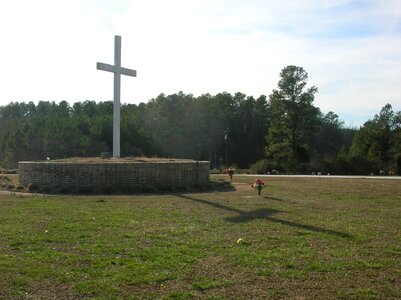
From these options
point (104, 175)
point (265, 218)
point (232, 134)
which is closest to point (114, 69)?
point (104, 175)

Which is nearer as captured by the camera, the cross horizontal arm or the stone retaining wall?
the stone retaining wall

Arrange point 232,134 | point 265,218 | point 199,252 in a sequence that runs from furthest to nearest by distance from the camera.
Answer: point 232,134 → point 265,218 → point 199,252

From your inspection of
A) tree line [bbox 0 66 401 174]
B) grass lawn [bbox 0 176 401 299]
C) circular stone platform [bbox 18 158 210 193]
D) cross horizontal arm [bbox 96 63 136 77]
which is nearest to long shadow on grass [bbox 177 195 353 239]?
grass lawn [bbox 0 176 401 299]

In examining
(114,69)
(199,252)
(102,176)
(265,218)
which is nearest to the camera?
(199,252)

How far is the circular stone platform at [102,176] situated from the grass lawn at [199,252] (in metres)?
4.62

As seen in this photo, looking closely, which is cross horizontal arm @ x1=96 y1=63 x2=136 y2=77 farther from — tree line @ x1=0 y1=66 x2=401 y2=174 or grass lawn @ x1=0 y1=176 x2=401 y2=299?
tree line @ x1=0 y1=66 x2=401 y2=174

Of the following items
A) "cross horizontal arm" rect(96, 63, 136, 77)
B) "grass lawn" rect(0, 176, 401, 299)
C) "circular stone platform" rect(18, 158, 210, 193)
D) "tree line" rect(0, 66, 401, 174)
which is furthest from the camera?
"tree line" rect(0, 66, 401, 174)

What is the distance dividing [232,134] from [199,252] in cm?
6450

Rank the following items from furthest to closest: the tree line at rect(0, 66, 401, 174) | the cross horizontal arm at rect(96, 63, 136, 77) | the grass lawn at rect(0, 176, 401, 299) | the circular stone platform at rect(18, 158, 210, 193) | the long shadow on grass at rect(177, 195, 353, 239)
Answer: the tree line at rect(0, 66, 401, 174), the cross horizontal arm at rect(96, 63, 136, 77), the circular stone platform at rect(18, 158, 210, 193), the long shadow on grass at rect(177, 195, 353, 239), the grass lawn at rect(0, 176, 401, 299)

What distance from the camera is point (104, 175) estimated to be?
1636 centimetres

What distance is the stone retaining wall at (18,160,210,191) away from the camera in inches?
640

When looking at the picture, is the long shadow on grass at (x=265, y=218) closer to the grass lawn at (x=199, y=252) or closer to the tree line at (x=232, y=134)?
the grass lawn at (x=199, y=252)

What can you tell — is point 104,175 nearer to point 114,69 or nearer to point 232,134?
point 114,69

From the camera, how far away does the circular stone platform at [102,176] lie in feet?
53.3
